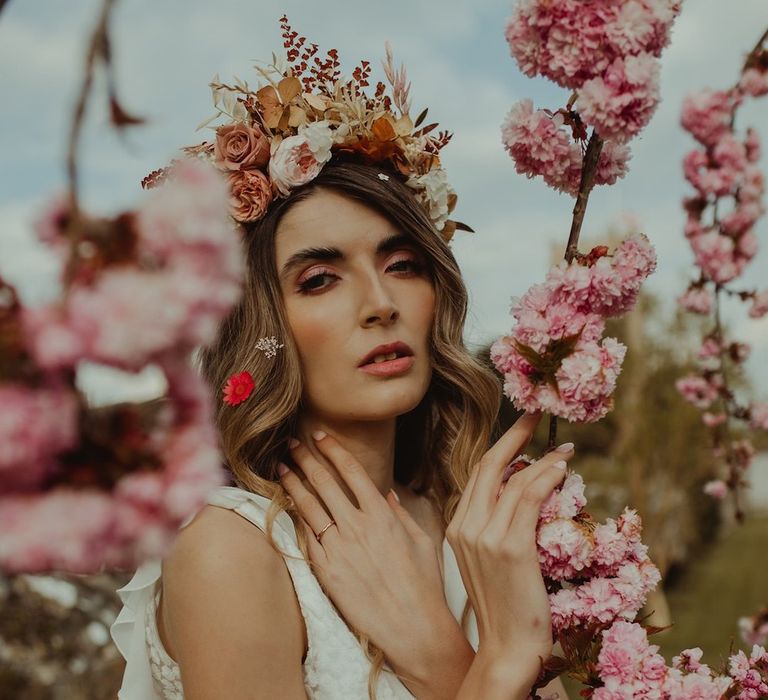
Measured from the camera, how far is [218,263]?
0.63 m

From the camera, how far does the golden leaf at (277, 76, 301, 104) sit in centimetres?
245

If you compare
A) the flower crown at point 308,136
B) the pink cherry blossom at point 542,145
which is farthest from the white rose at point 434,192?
the pink cherry blossom at point 542,145

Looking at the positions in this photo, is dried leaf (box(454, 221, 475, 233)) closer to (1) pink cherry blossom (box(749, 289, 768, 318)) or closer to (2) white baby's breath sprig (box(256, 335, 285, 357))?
(2) white baby's breath sprig (box(256, 335, 285, 357))

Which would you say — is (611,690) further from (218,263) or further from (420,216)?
(218,263)

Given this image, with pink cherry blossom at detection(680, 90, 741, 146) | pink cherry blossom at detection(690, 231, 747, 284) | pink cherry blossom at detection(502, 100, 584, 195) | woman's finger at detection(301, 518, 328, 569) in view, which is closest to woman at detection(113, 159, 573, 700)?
woman's finger at detection(301, 518, 328, 569)

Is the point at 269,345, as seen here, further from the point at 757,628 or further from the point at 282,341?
the point at 757,628

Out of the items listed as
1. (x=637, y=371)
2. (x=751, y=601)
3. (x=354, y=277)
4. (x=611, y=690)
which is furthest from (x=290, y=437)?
(x=751, y=601)

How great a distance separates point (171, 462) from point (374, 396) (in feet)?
5.20

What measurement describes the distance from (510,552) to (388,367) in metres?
0.57

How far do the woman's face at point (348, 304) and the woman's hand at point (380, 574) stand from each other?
20cm

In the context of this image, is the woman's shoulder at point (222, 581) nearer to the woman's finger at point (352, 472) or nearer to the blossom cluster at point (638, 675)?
the woman's finger at point (352, 472)

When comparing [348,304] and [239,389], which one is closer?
[348,304]

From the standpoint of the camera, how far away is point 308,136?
2.36 metres

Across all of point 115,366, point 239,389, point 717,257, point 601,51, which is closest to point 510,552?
point 239,389
